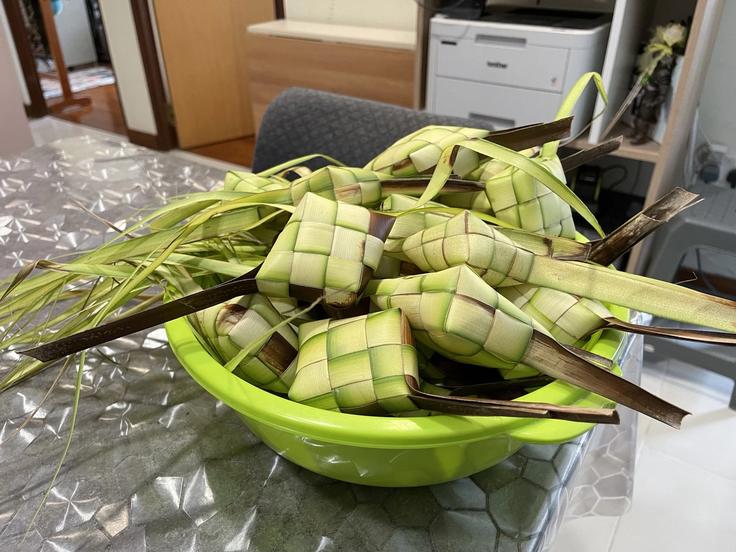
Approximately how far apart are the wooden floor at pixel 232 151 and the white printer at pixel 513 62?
161cm

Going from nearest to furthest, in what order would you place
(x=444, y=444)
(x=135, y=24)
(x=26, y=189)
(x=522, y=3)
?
1. (x=444, y=444)
2. (x=26, y=189)
3. (x=522, y=3)
4. (x=135, y=24)

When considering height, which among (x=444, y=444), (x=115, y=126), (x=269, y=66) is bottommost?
(x=115, y=126)

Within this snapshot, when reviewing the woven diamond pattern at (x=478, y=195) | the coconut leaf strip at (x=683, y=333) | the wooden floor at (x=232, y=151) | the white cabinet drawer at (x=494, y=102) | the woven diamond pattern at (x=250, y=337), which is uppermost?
the woven diamond pattern at (x=478, y=195)

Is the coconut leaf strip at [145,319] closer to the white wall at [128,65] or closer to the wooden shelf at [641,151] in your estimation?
the wooden shelf at [641,151]

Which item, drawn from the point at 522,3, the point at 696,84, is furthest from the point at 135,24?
the point at 696,84

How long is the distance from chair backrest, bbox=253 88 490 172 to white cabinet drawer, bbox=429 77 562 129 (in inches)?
25.8

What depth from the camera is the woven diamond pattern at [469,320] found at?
363 millimetres

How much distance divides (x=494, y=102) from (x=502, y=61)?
0.12 m

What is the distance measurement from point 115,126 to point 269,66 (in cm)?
175

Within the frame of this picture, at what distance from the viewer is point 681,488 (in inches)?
50.1

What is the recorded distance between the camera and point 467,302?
364 millimetres

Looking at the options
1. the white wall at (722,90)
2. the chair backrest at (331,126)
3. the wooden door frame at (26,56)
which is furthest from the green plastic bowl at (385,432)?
the wooden door frame at (26,56)

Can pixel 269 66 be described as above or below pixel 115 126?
above

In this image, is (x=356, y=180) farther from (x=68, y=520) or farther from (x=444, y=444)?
(x=68, y=520)
